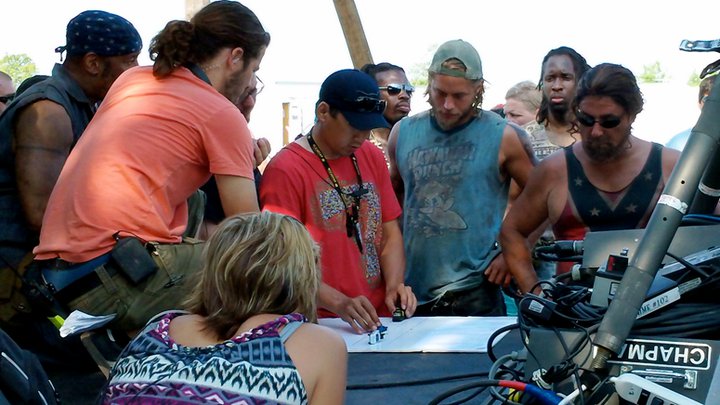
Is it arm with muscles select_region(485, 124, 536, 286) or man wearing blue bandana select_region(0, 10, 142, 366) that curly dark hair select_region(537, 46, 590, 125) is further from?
man wearing blue bandana select_region(0, 10, 142, 366)

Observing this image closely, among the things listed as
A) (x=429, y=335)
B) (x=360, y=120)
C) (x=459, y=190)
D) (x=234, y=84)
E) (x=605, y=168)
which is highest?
(x=234, y=84)

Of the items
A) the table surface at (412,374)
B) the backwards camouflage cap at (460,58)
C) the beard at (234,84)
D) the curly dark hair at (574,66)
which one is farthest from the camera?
the curly dark hair at (574,66)

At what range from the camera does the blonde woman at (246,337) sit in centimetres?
190

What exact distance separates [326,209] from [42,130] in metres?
1.05

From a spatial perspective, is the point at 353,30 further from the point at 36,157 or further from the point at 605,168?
the point at 36,157

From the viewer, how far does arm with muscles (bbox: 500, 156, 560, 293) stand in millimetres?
3586

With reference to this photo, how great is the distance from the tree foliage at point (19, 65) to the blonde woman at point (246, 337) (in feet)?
67.2

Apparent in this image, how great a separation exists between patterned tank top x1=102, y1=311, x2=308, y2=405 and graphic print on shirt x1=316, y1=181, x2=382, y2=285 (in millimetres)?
1489

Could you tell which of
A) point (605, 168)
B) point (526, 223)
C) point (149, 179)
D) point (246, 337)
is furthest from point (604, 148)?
point (246, 337)

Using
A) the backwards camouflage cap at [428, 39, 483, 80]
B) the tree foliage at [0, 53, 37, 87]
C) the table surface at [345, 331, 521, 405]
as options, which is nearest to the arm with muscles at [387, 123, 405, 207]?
the backwards camouflage cap at [428, 39, 483, 80]

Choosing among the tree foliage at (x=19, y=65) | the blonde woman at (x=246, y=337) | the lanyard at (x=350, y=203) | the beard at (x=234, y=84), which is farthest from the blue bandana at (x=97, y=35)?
the tree foliage at (x=19, y=65)

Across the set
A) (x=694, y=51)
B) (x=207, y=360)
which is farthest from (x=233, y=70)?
(x=694, y=51)

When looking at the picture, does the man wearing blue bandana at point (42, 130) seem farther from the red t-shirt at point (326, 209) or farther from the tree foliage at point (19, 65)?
the tree foliage at point (19, 65)

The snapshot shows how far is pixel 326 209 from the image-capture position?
3529mm
